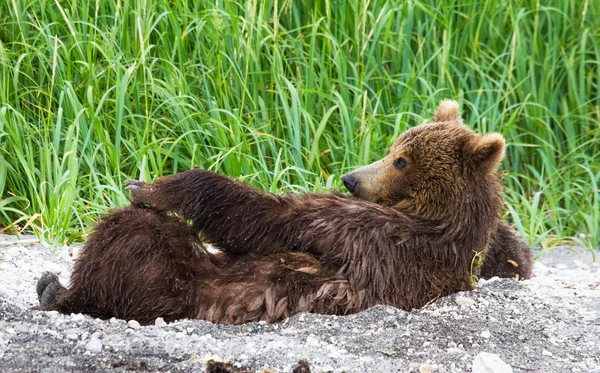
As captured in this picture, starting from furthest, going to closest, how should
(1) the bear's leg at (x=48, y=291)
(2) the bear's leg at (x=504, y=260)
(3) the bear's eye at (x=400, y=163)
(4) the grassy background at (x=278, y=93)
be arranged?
(4) the grassy background at (x=278, y=93)
(2) the bear's leg at (x=504, y=260)
(3) the bear's eye at (x=400, y=163)
(1) the bear's leg at (x=48, y=291)

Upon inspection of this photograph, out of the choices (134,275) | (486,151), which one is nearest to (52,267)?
(134,275)

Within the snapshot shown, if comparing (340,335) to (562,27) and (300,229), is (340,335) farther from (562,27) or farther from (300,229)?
(562,27)

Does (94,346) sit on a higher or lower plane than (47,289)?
higher

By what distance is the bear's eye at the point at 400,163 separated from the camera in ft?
14.1

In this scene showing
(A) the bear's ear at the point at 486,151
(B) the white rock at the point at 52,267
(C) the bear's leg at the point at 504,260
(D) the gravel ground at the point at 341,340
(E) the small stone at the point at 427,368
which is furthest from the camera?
(C) the bear's leg at the point at 504,260

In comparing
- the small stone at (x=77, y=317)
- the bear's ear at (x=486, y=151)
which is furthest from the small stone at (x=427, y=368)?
the small stone at (x=77, y=317)

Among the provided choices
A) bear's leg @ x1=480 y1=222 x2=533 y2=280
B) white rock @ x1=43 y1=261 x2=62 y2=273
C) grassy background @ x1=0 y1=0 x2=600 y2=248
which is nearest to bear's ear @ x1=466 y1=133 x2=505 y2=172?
bear's leg @ x1=480 y1=222 x2=533 y2=280

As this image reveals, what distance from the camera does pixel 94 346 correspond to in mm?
3107

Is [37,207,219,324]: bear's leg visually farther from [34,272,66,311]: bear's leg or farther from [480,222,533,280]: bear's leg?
[480,222,533,280]: bear's leg

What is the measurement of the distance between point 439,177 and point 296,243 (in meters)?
0.77

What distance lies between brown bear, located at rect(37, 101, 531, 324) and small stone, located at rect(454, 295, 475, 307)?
0.27ft

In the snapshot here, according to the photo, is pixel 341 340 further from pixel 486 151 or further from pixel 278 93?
pixel 278 93

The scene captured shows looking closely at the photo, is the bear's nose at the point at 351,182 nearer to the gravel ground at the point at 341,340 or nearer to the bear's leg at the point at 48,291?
the gravel ground at the point at 341,340

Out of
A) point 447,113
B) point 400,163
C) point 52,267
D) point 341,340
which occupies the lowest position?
point 52,267
